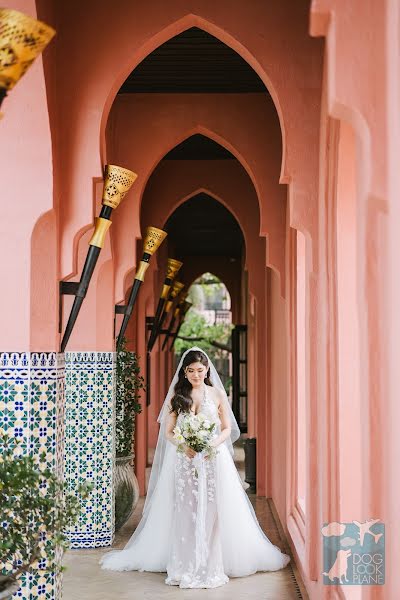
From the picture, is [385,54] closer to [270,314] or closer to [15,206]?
[15,206]

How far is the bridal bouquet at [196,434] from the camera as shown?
726cm

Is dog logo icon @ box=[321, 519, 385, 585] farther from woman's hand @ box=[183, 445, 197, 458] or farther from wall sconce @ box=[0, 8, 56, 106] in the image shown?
woman's hand @ box=[183, 445, 197, 458]

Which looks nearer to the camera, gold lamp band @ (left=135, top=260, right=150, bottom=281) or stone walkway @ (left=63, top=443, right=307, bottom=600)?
stone walkway @ (left=63, top=443, right=307, bottom=600)

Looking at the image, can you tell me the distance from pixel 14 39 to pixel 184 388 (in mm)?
4985

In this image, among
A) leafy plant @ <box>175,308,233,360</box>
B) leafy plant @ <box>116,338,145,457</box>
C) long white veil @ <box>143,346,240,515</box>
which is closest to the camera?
long white veil @ <box>143,346,240,515</box>

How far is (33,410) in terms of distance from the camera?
5.43 metres

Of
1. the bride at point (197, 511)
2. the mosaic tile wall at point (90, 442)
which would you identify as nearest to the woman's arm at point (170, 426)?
the bride at point (197, 511)

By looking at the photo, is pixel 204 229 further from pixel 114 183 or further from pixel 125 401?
pixel 114 183

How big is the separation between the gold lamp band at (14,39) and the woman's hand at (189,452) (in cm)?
475

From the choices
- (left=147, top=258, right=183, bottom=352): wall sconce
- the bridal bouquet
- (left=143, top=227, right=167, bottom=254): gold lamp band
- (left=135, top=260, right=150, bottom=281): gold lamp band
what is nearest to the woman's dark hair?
the bridal bouquet

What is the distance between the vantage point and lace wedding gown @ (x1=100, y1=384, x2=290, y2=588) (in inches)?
283

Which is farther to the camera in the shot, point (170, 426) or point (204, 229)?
point (204, 229)

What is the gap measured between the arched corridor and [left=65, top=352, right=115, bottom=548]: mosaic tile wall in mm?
20

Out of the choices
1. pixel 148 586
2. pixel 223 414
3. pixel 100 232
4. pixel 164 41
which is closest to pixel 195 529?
pixel 148 586
